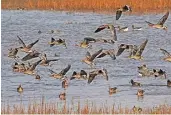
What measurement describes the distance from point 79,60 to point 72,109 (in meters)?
5.91

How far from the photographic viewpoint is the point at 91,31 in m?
22.6

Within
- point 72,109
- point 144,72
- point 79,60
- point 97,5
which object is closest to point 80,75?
point 144,72

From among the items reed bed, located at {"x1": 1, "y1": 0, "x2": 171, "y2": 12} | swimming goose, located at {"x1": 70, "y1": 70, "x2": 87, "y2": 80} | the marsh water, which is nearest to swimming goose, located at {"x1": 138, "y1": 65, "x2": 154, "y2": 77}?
the marsh water

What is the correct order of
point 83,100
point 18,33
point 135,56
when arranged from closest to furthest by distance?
point 83,100, point 135,56, point 18,33

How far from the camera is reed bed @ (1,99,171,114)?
35.4 feet

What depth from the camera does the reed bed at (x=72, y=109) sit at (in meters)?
10.8

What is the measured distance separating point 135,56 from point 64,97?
187cm

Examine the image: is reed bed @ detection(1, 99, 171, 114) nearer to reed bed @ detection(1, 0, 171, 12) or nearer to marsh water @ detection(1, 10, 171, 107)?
marsh water @ detection(1, 10, 171, 107)

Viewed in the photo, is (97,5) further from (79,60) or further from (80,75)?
(80,75)

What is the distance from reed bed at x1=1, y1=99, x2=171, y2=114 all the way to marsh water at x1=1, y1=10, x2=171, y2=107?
1.44 feet

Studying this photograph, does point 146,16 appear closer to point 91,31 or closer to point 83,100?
point 91,31

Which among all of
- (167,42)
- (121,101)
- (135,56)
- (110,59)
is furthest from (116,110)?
(167,42)

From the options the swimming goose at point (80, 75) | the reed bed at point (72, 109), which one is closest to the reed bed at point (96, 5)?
the swimming goose at point (80, 75)

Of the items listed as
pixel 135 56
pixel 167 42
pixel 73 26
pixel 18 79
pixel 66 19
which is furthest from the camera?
pixel 66 19
